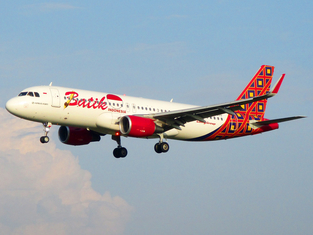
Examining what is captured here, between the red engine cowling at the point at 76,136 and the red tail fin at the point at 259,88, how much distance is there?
1590 centimetres

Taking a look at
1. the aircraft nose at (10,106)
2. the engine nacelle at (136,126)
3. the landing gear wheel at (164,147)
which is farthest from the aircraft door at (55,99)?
the landing gear wheel at (164,147)

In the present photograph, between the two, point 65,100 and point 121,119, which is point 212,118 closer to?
point 121,119

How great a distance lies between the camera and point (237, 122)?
57.3 m

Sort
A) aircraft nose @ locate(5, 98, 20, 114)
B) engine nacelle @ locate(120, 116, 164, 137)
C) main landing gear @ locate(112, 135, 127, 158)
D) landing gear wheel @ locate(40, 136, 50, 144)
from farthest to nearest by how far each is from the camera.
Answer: main landing gear @ locate(112, 135, 127, 158) → engine nacelle @ locate(120, 116, 164, 137) → landing gear wheel @ locate(40, 136, 50, 144) → aircraft nose @ locate(5, 98, 20, 114)

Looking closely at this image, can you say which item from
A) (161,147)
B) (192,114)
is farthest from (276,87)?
(161,147)

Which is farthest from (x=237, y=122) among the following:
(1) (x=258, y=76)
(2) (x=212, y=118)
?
(1) (x=258, y=76)

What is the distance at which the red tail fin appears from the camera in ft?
195

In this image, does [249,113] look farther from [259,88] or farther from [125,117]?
[125,117]

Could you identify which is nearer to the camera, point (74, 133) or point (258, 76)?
point (74, 133)

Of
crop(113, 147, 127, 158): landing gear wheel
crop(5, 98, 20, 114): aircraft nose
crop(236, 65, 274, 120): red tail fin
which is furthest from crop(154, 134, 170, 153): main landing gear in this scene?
crop(5, 98, 20, 114): aircraft nose

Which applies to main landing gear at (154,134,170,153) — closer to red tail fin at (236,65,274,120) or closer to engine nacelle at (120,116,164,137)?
engine nacelle at (120,116,164,137)

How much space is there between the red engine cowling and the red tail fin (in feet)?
52.2

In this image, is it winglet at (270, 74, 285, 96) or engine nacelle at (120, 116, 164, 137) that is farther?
engine nacelle at (120, 116, 164, 137)

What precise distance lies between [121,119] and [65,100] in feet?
16.4
